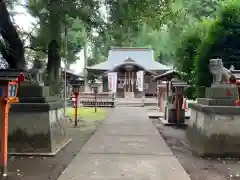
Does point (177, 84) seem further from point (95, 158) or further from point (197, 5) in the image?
point (197, 5)

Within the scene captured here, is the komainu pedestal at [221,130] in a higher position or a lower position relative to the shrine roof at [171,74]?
lower

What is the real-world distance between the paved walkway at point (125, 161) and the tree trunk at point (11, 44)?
10.8 ft

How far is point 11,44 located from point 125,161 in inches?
213

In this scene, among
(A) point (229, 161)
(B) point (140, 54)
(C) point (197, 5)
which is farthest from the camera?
(B) point (140, 54)

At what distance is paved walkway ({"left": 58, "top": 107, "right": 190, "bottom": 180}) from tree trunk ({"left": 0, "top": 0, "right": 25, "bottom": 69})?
3296 mm

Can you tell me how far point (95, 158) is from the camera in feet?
24.5

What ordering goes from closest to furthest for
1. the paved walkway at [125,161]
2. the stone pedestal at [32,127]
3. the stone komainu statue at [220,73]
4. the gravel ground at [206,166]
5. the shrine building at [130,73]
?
the paved walkway at [125,161], the gravel ground at [206,166], the stone pedestal at [32,127], the stone komainu statue at [220,73], the shrine building at [130,73]

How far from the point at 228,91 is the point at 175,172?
281 centimetres

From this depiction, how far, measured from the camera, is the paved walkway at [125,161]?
6.00m

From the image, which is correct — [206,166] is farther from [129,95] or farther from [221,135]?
[129,95]

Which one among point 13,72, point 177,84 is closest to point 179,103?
point 177,84

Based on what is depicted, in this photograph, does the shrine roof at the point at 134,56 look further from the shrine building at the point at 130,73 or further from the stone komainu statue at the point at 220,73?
the stone komainu statue at the point at 220,73

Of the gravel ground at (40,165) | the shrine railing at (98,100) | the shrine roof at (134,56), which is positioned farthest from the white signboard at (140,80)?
the gravel ground at (40,165)

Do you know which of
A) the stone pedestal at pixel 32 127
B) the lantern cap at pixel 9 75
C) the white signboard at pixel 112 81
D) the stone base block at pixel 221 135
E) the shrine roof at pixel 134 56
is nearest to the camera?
the lantern cap at pixel 9 75
